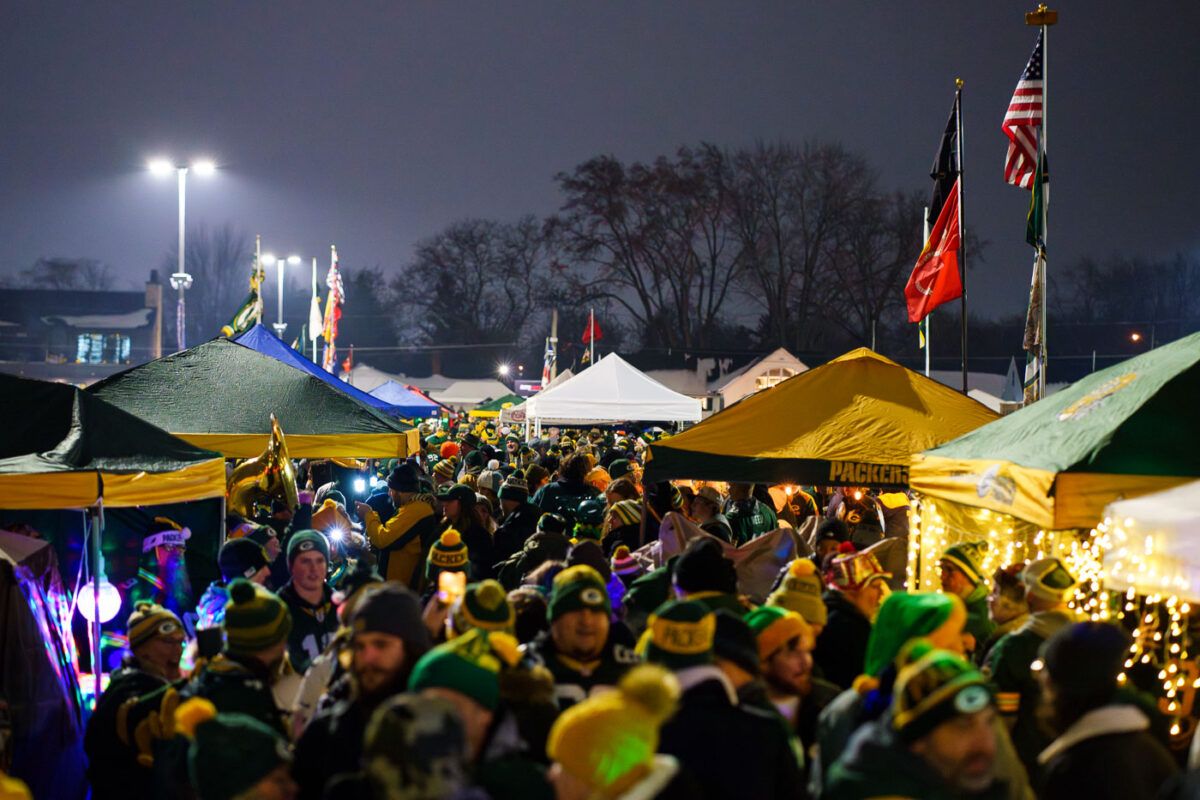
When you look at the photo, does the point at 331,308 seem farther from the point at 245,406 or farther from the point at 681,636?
the point at 681,636

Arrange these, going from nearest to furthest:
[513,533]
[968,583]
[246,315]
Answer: [968,583]
[513,533]
[246,315]

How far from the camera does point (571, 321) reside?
71500 mm

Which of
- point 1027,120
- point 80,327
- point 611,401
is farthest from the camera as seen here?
point 80,327

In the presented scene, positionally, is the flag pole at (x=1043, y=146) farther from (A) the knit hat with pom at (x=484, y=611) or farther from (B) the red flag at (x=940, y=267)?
(A) the knit hat with pom at (x=484, y=611)

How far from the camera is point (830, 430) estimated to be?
362 inches

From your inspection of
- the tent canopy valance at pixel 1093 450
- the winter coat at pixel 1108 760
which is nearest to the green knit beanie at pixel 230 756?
the winter coat at pixel 1108 760

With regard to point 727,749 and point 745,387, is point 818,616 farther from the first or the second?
point 745,387

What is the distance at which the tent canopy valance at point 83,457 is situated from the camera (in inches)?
249

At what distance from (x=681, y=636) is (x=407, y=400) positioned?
24.2 m

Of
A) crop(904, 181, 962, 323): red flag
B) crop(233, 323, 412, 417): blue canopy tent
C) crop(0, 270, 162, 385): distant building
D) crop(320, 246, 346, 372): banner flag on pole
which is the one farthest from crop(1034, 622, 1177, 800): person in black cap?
crop(0, 270, 162, 385): distant building

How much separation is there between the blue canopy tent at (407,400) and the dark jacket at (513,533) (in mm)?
15405

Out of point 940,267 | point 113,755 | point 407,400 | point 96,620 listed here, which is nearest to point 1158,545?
point 113,755

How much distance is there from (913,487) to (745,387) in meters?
47.8

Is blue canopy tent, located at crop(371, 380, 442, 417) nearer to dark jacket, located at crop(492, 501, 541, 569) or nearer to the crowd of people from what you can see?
dark jacket, located at crop(492, 501, 541, 569)
